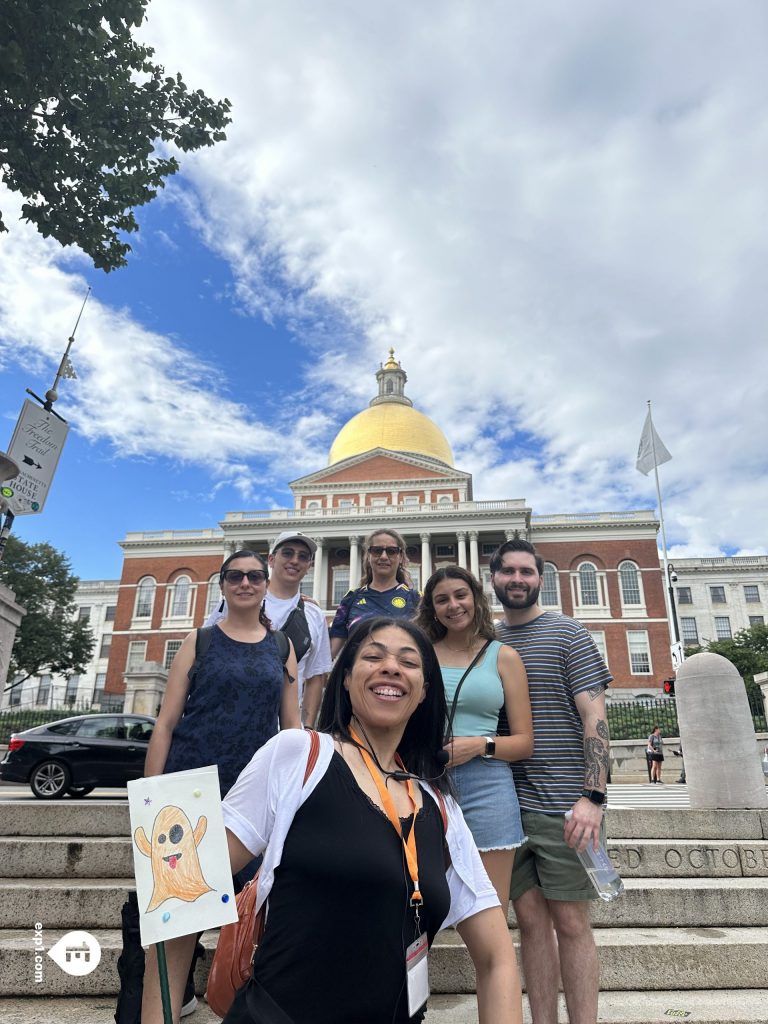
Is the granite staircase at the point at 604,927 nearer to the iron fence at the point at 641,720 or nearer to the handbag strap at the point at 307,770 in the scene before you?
the handbag strap at the point at 307,770

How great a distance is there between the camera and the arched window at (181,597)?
159 feet

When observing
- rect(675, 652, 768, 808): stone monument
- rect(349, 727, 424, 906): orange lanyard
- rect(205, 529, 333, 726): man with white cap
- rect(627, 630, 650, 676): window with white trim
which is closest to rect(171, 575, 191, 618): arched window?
rect(627, 630, 650, 676): window with white trim

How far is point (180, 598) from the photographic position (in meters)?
49.2

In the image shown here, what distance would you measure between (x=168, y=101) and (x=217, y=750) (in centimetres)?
894

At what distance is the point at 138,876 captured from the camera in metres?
1.51

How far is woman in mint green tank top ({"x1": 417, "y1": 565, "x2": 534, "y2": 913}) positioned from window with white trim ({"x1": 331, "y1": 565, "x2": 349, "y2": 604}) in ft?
146

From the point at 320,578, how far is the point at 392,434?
15.7 metres

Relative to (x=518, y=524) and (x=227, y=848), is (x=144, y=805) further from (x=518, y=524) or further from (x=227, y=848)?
(x=518, y=524)

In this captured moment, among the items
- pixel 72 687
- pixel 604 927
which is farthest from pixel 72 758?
pixel 72 687

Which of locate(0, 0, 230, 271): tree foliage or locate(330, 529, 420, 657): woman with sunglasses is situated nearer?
locate(330, 529, 420, 657): woman with sunglasses

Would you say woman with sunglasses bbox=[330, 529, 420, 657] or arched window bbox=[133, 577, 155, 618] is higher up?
arched window bbox=[133, 577, 155, 618]

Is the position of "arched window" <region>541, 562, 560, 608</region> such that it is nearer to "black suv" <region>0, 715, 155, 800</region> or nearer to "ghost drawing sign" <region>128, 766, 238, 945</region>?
"black suv" <region>0, 715, 155, 800</region>

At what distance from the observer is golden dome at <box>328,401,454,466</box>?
55875 mm

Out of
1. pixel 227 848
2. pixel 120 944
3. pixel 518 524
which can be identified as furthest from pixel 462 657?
pixel 518 524
